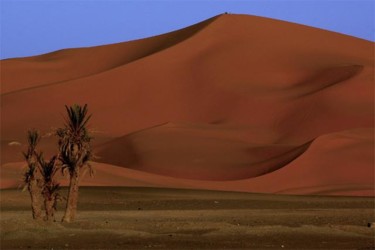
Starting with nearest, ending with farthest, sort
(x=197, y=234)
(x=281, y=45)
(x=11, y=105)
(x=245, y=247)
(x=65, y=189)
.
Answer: (x=245, y=247) < (x=197, y=234) < (x=65, y=189) < (x=11, y=105) < (x=281, y=45)

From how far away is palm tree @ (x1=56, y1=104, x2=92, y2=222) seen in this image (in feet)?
92.8

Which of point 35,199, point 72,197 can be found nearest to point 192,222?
point 72,197

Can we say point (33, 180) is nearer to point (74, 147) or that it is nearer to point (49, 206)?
point (49, 206)

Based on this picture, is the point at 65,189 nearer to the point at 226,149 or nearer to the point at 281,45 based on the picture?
the point at 226,149

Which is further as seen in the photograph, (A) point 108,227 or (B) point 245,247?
(A) point 108,227

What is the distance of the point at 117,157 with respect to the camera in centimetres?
6488

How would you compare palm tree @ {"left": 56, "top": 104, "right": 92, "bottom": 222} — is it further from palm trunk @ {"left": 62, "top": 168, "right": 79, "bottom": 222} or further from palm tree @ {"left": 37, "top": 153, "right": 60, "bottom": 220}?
palm tree @ {"left": 37, "top": 153, "right": 60, "bottom": 220}

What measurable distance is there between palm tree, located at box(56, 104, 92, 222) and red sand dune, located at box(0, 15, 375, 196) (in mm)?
20125

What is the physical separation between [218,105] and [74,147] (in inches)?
1969

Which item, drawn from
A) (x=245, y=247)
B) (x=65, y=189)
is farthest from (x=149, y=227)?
(x=65, y=189)

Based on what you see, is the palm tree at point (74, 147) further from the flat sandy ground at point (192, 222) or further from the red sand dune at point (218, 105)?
the red sand dune at point (218, 105)

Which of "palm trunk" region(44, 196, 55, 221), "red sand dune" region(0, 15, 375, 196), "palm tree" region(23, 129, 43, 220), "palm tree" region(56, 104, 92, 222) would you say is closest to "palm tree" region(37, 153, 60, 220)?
"palm trunk" region(44, 196, 55, 221)

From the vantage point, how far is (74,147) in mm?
28516

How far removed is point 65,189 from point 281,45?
4732cm
